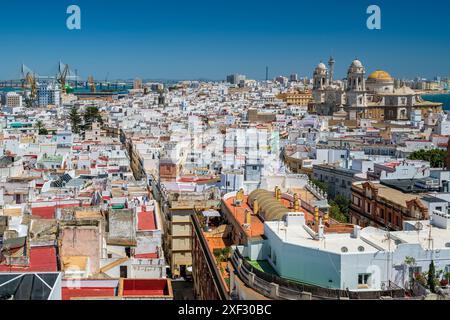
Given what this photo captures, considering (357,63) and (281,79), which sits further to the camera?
(281,79)

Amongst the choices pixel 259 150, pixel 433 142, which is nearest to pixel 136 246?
pixel 259 150

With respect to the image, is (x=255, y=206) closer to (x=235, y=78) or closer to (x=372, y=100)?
(x=372, y=100)

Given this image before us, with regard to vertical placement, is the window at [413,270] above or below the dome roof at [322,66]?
below

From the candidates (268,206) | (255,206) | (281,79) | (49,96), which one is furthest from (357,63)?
(281,79)

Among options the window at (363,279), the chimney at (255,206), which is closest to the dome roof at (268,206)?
the chimney at (255,206)

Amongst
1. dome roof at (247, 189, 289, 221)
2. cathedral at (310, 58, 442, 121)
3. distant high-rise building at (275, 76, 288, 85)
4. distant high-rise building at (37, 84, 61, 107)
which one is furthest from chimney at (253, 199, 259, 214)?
distant high-rise building at (275, 76, 288, 85)

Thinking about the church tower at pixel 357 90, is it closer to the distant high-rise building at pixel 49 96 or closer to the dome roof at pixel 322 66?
the dome roof at pixel 322 66

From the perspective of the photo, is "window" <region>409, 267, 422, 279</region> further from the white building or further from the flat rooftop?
the flat rooftop

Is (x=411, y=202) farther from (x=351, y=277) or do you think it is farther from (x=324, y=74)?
(x=324, y=74)
